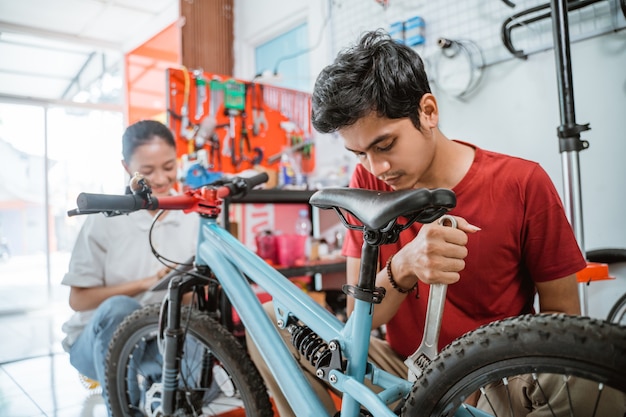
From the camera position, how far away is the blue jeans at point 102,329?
140cm

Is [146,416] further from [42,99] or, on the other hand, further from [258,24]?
[42,99]

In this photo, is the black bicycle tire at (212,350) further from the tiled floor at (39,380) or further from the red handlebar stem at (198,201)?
the tiled floor at (39,380)

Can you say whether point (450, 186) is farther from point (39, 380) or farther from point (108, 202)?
point (39, 380)

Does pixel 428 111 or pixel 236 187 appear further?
pixel 236 187

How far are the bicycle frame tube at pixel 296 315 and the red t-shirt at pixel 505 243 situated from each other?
0.27 m

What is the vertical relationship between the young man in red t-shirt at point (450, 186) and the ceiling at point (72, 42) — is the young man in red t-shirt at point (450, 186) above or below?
below

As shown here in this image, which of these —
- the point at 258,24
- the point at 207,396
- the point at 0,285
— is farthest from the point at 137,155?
the point at 0,285

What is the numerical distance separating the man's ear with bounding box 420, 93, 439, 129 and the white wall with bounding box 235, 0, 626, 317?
1.27 meters

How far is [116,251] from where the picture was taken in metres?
1.59

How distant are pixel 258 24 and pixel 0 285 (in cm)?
392

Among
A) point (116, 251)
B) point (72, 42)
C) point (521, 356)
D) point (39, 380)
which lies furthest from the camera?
point (72, 42)

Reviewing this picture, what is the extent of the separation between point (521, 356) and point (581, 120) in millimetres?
1611

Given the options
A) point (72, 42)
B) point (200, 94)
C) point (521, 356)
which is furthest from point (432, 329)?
point (72, 42)

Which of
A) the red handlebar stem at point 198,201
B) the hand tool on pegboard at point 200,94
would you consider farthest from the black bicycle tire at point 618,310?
the hand tool on pegboard at point 200,94
